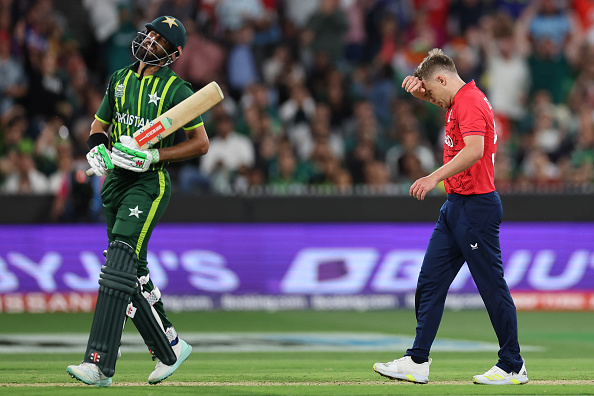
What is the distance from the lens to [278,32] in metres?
15.4

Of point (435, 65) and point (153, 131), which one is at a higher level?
point (435, 65)

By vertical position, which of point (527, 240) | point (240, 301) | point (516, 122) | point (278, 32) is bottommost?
point (240, 301)

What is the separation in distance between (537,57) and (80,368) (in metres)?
10.9

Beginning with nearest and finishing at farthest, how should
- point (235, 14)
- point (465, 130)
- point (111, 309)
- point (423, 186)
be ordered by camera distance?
point (423, 186) → point (111, 309) → point (465, 130) → point (235, 14)

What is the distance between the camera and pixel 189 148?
6.25 metres

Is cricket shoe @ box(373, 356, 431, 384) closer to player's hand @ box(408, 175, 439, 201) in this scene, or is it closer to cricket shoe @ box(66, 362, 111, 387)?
player's hand @ box(408, 175, 439, 201)

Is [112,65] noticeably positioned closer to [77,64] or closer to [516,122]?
[77,64]

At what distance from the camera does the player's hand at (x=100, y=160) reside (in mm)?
6078

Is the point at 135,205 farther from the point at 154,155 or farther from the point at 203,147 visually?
the point at 203,147

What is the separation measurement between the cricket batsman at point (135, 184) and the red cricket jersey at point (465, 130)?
5.54ft

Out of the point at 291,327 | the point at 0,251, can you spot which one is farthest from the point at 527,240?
the point at 0,251

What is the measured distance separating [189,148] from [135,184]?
433mm

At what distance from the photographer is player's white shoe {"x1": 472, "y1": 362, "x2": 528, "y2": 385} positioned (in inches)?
245

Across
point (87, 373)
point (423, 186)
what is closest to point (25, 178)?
point (87, 373)
